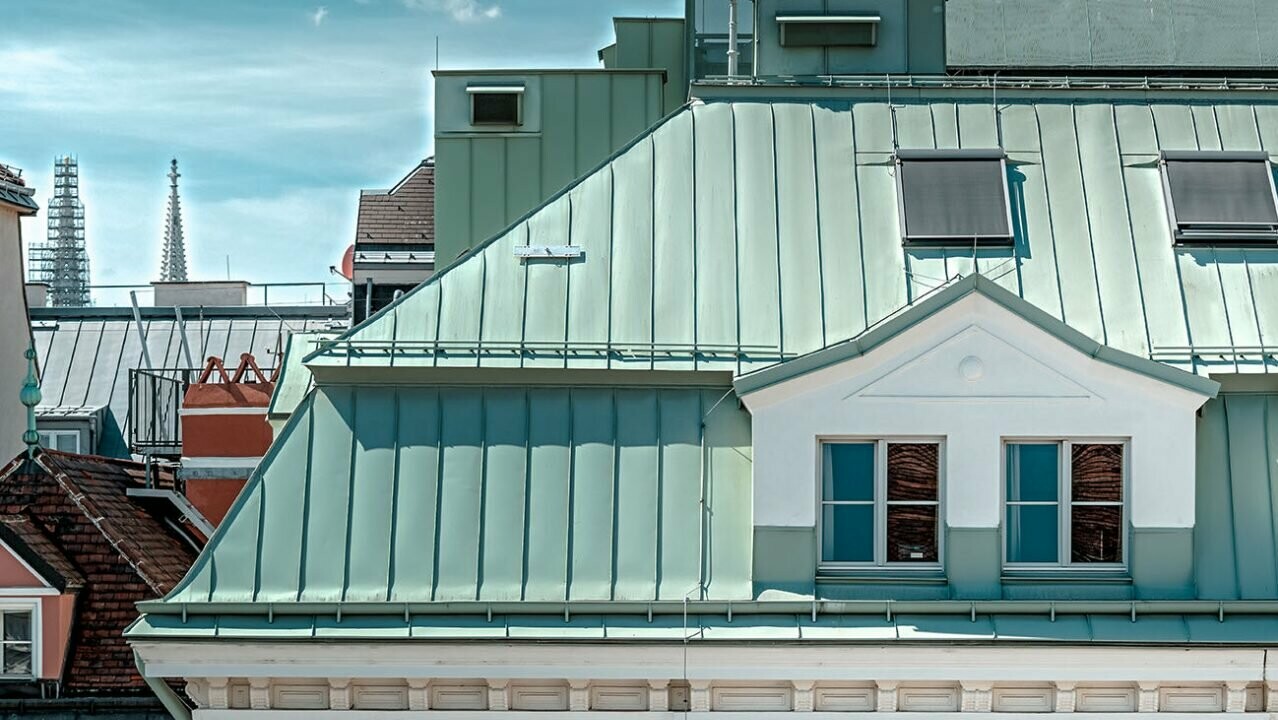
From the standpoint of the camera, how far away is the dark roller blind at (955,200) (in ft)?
61.2

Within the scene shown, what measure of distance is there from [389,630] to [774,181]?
6.62 m

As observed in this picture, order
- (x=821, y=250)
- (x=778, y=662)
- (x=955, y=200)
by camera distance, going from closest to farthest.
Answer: (x=778, y=662) < (x=821, y=250) < (x=955, y=200)

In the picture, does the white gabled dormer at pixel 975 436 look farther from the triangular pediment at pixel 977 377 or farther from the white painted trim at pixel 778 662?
the white painted trim at pixel 778 662

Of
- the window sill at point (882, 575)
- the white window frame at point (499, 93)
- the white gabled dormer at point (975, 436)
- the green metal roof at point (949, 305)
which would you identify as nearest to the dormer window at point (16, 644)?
the white window frame at point (499, 93)

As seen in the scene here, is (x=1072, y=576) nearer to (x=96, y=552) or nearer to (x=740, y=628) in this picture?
(x=740, y=628)

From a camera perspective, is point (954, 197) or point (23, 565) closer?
point (954, 197)

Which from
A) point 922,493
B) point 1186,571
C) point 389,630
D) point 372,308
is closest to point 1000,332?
point 922,493

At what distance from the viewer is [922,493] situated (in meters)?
17.2

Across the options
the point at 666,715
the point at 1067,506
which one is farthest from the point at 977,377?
the point at 666,715

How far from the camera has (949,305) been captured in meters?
17.0

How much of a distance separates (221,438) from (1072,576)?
42.7 feet

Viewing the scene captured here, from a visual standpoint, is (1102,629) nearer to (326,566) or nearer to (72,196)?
(326,566)

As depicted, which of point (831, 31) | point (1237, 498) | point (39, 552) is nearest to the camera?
point (1237, 498)

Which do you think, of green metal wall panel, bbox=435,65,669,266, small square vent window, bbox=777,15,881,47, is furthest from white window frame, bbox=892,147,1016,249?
green metal wall panel, bbox=435,65,669,266
